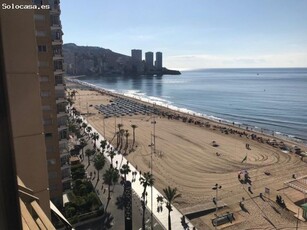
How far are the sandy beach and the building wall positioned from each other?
82.5ft

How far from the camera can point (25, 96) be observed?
14.7 ft

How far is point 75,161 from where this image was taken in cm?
3959

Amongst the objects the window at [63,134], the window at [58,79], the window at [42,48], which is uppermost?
the window at [42,48]

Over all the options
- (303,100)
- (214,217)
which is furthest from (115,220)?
(303,100)

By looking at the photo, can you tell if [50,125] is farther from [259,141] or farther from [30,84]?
[259,141]

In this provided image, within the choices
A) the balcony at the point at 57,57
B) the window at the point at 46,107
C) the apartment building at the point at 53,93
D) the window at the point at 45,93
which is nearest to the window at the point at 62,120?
the apartment building at the point at 53,93

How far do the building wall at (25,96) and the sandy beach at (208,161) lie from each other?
25.1 m

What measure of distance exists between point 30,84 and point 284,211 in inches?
1285

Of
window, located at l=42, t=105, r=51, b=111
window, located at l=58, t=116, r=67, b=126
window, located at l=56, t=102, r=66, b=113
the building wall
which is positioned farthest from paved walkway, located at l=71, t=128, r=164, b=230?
the building wall

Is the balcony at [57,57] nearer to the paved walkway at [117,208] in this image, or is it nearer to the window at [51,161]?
the window at [51,161]

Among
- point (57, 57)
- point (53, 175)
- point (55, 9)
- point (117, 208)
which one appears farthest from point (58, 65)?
point (117, 208)

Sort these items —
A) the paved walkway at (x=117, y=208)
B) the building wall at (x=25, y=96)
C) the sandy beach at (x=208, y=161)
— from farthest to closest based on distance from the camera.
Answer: the sandy beach at (x=208, y=161) < the paved walkway at (x=117, y=208) < the building wall at (x=25, y=96)

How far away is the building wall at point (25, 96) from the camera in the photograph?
13.7 feet

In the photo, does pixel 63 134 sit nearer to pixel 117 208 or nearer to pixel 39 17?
pixel 117 208
